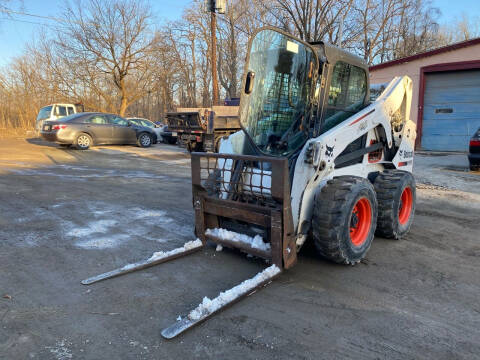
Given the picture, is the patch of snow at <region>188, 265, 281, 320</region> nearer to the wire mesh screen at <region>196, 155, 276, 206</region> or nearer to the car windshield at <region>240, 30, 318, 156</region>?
the wire mesh screen at <region>196, 155, 276, 206</region>

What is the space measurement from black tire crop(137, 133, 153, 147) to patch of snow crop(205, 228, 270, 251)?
44.0ft

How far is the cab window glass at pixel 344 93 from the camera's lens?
13.9 ft

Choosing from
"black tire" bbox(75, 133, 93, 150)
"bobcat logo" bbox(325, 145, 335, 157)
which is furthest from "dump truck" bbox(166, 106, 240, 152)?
"bobcat logo" bbox(325, 145, 335, 157)

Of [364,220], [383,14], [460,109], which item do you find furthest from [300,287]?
[383,14]

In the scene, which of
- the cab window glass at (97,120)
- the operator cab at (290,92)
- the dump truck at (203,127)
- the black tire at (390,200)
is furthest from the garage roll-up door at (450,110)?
the cab window glass at (97,120)

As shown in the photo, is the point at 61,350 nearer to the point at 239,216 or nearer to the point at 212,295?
the point at 212,295

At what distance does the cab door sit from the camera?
51.5ft

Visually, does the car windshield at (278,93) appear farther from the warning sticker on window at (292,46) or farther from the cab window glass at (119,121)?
the cab window glass at (119,121)

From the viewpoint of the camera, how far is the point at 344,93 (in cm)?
446

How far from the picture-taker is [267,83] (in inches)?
171

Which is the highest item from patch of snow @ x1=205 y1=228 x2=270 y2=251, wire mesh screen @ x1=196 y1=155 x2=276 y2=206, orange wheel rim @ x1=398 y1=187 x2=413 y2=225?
wire mesh screen @ x1=196 y1=155 x2=276 y2=206

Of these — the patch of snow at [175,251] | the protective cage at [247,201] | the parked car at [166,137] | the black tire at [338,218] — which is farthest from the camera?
the parked car at [166,137]

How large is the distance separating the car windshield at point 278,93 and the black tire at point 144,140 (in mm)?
13292

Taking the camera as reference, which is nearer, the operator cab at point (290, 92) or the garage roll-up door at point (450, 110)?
the operator cab at point (290, 92)
